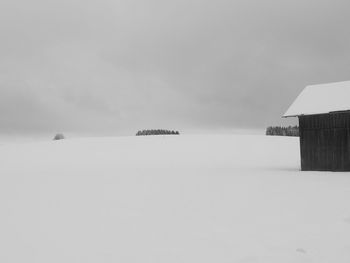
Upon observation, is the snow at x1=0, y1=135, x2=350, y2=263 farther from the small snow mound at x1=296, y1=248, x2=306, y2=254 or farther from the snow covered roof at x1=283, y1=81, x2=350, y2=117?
the snow covered roof at x1=283, y1=81, x2=350, y2=117

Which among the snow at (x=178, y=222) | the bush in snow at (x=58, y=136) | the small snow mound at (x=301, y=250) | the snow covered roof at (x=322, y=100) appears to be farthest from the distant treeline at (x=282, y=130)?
the small snow mound at (x=301, y=250)

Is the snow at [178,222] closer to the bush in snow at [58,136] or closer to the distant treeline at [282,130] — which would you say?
the distant treeline at [282,130]

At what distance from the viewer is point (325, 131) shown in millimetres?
24453

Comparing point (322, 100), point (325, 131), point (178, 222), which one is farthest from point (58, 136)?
point (178, 222)

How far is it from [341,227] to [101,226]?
5512 mm

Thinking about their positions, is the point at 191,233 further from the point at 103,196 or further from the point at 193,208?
the point at 103,196

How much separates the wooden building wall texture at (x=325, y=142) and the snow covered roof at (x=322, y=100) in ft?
1.64

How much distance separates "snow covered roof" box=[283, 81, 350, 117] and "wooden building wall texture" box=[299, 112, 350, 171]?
0.50m

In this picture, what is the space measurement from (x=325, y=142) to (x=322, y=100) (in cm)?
334

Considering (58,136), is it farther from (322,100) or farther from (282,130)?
(322,100)

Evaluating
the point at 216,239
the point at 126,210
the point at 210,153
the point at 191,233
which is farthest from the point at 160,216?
the point at 210,153

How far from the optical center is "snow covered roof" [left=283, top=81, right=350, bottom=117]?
2438cm

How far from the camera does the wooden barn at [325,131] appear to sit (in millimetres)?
23734

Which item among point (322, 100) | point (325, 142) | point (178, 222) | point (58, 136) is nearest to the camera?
point (178, 222)
